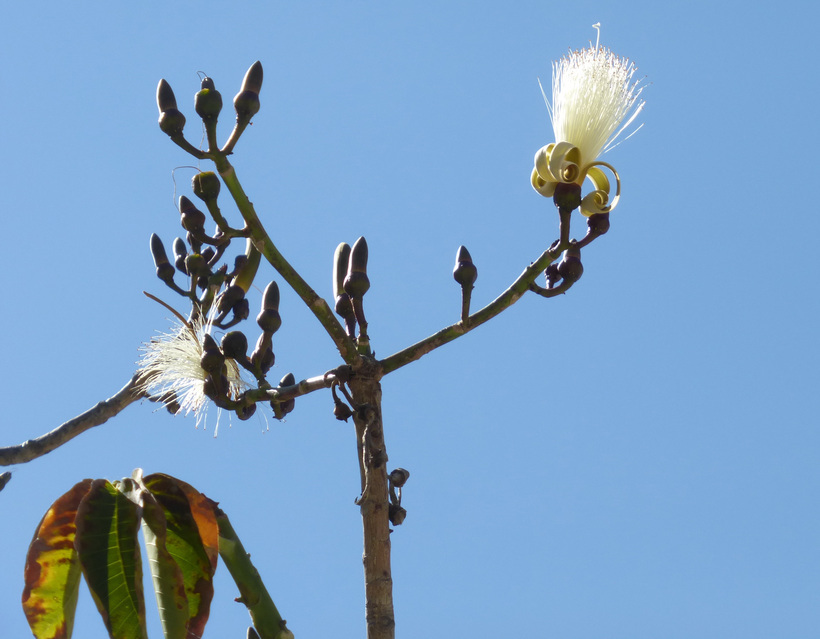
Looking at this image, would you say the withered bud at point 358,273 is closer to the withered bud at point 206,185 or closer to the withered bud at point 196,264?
the withered bud at point 206,185

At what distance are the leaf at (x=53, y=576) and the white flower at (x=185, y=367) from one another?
1.48ft

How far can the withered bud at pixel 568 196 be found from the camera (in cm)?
194

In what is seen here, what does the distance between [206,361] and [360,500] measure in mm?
394

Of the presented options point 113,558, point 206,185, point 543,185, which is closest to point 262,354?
point 206,185

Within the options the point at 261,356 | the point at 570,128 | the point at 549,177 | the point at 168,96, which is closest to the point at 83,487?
the point at 261,356

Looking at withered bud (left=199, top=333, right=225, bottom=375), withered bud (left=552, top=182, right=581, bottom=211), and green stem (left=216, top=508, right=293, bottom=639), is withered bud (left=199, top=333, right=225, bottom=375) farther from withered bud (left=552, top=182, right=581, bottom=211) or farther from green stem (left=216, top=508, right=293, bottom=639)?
withered bud (left=552, top=182, right=581, bottom=211)

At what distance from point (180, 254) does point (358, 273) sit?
79 centimetres

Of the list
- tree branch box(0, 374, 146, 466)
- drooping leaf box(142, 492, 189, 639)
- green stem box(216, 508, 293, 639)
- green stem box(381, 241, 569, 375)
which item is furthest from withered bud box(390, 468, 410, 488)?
tree branch box(0, 374, 146, 466)

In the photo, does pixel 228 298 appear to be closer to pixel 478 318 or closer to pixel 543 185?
pixel 478 318

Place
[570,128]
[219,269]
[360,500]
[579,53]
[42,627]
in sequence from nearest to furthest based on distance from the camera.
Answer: [42,627] → [360,500] → [570,128] → [579,53] → [219,269]

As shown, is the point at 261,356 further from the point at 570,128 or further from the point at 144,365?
the point at 570,128

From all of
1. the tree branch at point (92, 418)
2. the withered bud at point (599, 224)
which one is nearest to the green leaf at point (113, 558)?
the tree branch at point (92, 418)

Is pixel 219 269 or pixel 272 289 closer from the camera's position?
pixel 272 289

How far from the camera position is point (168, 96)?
1859 millimetres
